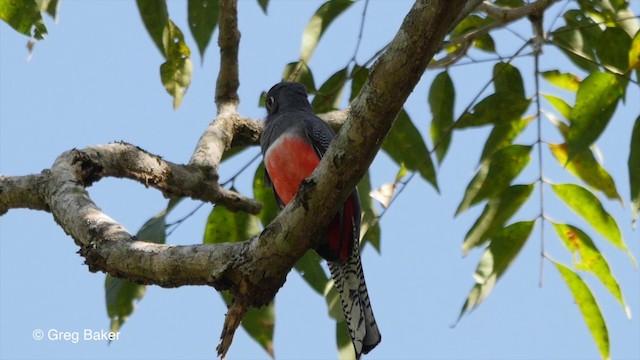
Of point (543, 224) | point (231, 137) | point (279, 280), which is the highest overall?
point (231, 137)

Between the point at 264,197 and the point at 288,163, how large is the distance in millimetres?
437

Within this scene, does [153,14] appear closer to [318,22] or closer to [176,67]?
[176,67]

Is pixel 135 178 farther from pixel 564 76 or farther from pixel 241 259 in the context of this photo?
pixel 564 76

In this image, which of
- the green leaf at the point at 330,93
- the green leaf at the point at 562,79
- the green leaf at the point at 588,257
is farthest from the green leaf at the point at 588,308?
the green leaf at the point at 330,93

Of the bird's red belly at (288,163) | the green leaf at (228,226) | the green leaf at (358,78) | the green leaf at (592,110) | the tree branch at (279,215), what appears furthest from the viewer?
the green leaf at (358,78)

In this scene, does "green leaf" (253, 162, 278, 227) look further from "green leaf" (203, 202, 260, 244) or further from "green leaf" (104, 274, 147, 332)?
"green leaf" (104, 274, 147, 332)

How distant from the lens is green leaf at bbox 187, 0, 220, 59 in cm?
544

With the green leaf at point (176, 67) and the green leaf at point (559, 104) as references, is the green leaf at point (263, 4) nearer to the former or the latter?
the green leaf at point (176, 67)

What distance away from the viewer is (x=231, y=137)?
18.4ft

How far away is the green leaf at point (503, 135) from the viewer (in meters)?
5.36

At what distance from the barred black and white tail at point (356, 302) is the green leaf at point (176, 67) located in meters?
1.47

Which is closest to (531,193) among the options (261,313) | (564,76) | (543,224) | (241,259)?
(543,224)

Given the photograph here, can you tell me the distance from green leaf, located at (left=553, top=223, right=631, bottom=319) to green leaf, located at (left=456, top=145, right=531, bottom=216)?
1.25 ft

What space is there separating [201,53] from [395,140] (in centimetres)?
118
